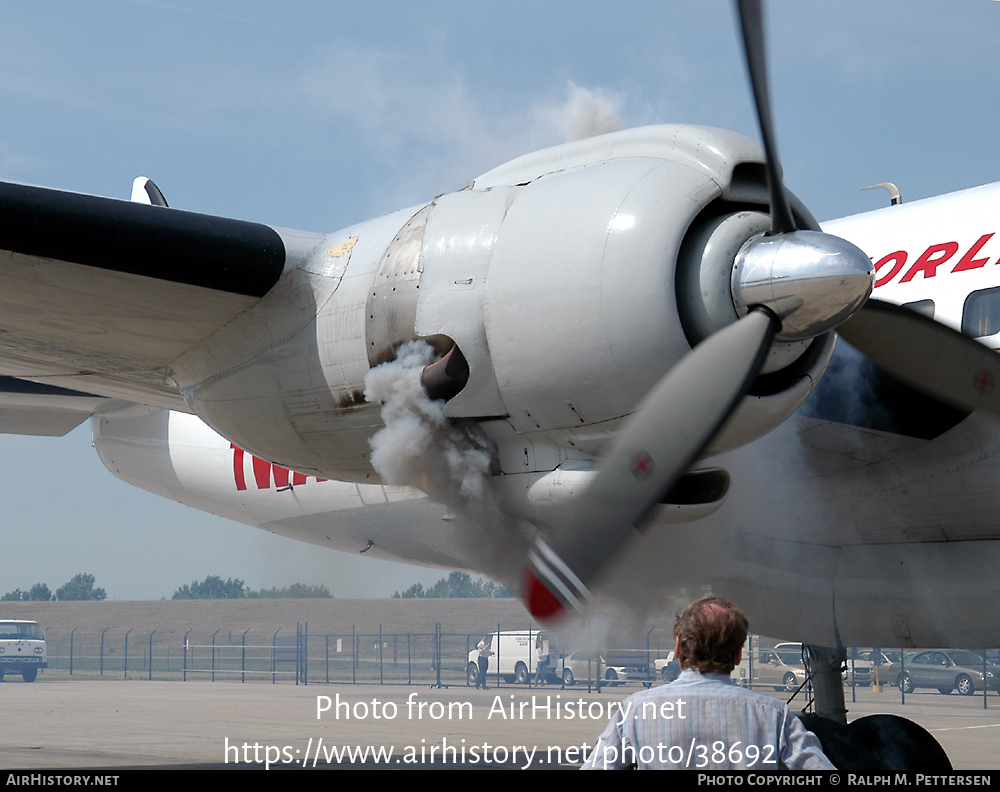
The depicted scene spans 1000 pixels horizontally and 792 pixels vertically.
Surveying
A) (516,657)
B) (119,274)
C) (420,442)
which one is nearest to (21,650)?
(516,657)

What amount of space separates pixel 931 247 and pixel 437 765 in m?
7.81

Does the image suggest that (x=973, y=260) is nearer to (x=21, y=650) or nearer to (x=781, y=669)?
(x=781, y=669)

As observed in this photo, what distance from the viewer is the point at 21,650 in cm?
3853

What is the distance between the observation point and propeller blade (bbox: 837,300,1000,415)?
6.51 meters

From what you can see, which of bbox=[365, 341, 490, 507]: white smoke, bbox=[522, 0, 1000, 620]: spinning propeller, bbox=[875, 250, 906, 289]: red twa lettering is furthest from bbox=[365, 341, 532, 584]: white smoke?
bbox=[875, 250, 906, 289]: red twa lettering

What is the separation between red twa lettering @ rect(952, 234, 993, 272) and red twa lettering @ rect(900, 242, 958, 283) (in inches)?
4.3

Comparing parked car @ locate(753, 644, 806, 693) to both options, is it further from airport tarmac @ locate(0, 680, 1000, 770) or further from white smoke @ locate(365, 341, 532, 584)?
→ white smoke @ locate(365, 341, 532, 584)

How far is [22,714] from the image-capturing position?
21516mm

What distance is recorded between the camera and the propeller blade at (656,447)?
5387 mm

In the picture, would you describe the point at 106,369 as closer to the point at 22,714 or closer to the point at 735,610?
the point at 735,610

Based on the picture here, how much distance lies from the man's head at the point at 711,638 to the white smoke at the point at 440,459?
10.9ft

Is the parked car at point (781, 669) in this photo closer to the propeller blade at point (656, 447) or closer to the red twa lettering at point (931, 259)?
the red twa lettering at point (931, 259)

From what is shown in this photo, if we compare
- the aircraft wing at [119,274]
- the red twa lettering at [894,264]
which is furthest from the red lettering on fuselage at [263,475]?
the red twa lettering at [894,264]

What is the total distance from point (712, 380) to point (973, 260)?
9.08 feet
